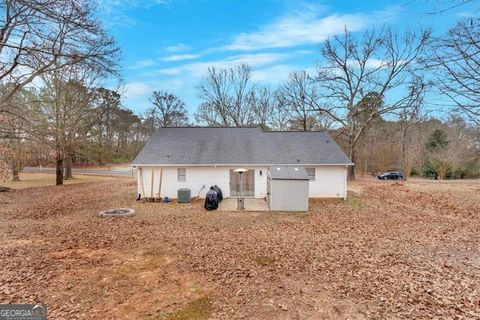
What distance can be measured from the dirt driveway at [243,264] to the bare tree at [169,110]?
107 ft

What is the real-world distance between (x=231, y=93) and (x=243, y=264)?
29.6 meters

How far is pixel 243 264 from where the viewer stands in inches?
253

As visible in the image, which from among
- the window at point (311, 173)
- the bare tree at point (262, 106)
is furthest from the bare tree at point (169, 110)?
the window at point (311, 173)

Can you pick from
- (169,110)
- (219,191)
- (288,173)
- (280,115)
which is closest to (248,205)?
(219,191)

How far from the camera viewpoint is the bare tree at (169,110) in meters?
43.2

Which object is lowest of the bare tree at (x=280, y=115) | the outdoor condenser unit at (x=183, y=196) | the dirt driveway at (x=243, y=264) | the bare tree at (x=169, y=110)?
the dirt driveway at (x=243, y=264)

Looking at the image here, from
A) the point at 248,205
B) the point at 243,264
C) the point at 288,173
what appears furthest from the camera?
the point at 248,205

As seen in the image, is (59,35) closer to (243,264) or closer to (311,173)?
(243,264)

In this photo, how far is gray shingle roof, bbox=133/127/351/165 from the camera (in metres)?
15.6

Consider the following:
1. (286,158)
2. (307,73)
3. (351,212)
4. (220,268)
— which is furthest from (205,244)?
(307,73)

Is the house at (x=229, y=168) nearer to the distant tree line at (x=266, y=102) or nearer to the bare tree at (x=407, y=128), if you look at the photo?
the distant tree line at (x=266, y=102)

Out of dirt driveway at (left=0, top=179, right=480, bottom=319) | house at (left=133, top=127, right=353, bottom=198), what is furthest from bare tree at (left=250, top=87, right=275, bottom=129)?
dirt driveway at (left=0, top=179, right=480, bottom=319)

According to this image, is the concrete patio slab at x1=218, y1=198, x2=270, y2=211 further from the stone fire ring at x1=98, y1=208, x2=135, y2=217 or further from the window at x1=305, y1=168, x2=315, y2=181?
the stone fire ring at x1=98, y1=208, x2=135, y2=217

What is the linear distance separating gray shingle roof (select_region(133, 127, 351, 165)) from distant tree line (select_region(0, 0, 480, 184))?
5.38 metres
